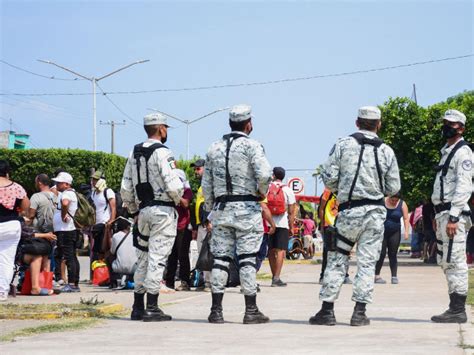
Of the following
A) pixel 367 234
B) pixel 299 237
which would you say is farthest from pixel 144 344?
pixel 299 237

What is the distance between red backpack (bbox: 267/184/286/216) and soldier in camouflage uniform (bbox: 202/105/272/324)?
5.68 metres

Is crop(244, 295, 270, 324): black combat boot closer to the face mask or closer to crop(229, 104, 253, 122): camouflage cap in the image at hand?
crop(229, 104, 253, 122): camouflage cap

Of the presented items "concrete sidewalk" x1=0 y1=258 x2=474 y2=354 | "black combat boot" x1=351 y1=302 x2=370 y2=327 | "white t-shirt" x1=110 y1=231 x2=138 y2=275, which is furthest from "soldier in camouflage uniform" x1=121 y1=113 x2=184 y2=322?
"white t-shirt" x1=110 y1=231 x2=138 y2=275

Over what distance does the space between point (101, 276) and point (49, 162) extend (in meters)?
38.4

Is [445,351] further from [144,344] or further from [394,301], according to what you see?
[394,301]

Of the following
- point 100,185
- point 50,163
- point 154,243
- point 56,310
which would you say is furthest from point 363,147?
point 50,163

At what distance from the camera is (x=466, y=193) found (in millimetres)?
10156

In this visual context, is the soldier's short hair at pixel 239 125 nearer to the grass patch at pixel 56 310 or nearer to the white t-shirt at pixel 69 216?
the grass patch at pixel 56 310

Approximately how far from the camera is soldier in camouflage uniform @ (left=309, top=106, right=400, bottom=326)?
9.88 meters

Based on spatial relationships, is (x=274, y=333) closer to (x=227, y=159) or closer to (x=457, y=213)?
(x=227, y=159)

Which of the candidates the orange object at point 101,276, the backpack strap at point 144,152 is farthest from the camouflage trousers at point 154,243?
the orange object at point 101,276

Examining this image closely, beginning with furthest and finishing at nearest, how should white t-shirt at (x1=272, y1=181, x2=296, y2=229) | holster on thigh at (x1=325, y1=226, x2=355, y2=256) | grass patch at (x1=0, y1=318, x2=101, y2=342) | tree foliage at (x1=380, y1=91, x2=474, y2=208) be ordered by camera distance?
tree foliage at (x1=380, y1=91, x2=474, y2=208)
white t-shirt at (x1=272, y1=181, x2=296, y2=229)
holster on thigh at (x1=325, y1=226, x2=355, y2=256)
grass patch at (x1=0, y1=318, x2=101, y2=342)

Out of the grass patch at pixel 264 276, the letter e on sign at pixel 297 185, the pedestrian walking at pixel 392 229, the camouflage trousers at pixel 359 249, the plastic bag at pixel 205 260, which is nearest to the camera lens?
the camouflage trousers at pixel 359 249

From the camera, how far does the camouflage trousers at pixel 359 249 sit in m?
9.83
